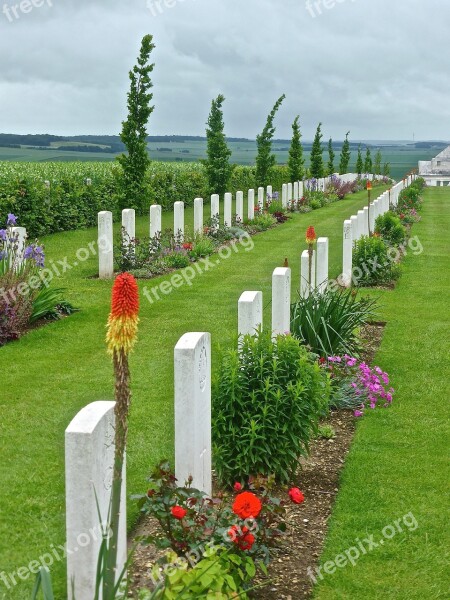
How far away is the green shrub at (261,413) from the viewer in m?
5.68

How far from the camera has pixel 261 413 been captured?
5.76 metres

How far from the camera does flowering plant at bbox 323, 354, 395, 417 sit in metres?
7.70

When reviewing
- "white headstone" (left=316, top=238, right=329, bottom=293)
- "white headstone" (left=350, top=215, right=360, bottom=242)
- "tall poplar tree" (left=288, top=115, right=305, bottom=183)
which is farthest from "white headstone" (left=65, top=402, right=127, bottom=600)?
"tall poplar tree" (left=288, top=115, right=305, bottom=183)

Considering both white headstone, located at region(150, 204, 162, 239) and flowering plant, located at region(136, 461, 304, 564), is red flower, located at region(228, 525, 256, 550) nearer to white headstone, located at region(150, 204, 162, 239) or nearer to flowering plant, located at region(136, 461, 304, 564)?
flowering plant, located at region(136, 461, 304, 564)

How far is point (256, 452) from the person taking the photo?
569cm

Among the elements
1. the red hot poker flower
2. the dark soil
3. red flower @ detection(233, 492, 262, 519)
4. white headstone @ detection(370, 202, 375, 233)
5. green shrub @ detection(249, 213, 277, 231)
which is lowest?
the dark soil

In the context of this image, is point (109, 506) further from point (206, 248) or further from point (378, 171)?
point (378, 171)

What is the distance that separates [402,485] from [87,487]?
3.15 m

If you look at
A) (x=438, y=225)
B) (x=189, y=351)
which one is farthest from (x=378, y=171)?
(x=189, y=351)

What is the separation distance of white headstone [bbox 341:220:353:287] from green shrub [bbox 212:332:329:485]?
830cm

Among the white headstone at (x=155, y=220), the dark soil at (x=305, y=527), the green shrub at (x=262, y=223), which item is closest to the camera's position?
the dark soil at (x=305, y=527)

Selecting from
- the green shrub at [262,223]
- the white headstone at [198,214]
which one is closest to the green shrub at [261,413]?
the white headstone at [198,214]

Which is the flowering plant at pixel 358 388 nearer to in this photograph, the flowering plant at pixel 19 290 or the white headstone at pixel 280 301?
the white headstone at pixel 280 301

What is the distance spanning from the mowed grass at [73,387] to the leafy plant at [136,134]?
487cm
